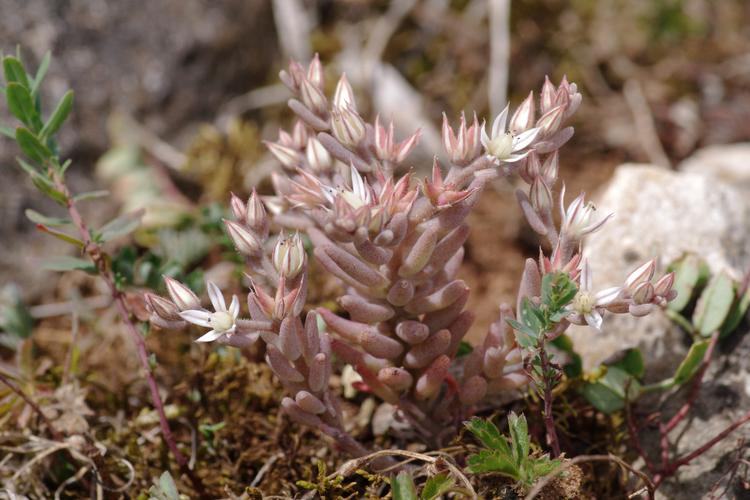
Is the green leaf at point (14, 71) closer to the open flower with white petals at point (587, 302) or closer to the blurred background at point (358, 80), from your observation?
the blurred background at point (358, 80)

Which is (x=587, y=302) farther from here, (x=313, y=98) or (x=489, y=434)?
(x=313, y=98)

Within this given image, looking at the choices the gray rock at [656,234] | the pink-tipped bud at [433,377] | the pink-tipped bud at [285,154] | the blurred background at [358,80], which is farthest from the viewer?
the blurred background at [358,80]

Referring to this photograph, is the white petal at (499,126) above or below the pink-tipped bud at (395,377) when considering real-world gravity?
above

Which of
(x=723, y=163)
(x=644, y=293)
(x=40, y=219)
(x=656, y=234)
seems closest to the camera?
(x=644, y=293)

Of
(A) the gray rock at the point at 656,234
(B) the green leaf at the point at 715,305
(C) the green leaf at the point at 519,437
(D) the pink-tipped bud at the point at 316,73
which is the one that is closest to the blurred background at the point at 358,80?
(A) the gray rock at the point at 656,234

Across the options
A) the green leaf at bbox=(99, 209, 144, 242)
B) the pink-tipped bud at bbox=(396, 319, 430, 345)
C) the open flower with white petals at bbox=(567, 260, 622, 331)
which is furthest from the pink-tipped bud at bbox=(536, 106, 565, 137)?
the green leaf at bbox=(99, 209, 144, 242)

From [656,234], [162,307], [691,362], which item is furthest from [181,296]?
[656,234]
